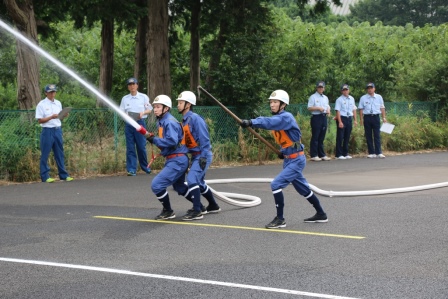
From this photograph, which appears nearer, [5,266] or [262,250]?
[5,266]

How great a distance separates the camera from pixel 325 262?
7711 mm

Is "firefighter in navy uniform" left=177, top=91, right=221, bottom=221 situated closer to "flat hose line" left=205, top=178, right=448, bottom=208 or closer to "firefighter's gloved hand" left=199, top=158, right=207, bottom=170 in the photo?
"firefighter's gloved hand" left=199, top=158, right=207, bottom=170

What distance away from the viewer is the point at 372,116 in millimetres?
21172

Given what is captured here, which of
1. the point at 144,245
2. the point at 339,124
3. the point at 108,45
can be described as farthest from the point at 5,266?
the point at 108,45

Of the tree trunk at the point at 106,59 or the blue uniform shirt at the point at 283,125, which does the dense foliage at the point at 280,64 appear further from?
the blue uniform shirt at the point at 283,125

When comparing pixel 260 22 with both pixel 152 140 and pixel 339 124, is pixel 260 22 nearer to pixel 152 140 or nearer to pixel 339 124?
pixel 339 124

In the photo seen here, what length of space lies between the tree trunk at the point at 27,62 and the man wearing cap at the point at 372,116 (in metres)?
8.67

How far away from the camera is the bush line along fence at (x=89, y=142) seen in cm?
1586

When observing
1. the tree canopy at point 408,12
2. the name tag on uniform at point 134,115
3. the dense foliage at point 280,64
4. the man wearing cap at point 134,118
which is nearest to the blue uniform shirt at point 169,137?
the man wearing cap at point 134,118

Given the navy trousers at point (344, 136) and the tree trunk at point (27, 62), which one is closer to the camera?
the tree trunk at point (27, 62)

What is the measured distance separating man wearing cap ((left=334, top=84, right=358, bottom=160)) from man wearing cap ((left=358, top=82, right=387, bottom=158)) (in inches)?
15.2

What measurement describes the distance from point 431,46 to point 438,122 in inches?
178

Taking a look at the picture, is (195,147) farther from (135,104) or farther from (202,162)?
(135,104)

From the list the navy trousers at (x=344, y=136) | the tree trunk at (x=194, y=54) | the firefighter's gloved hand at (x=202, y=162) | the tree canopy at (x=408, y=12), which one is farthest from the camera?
the tree canopy at (x=408, y=12)
